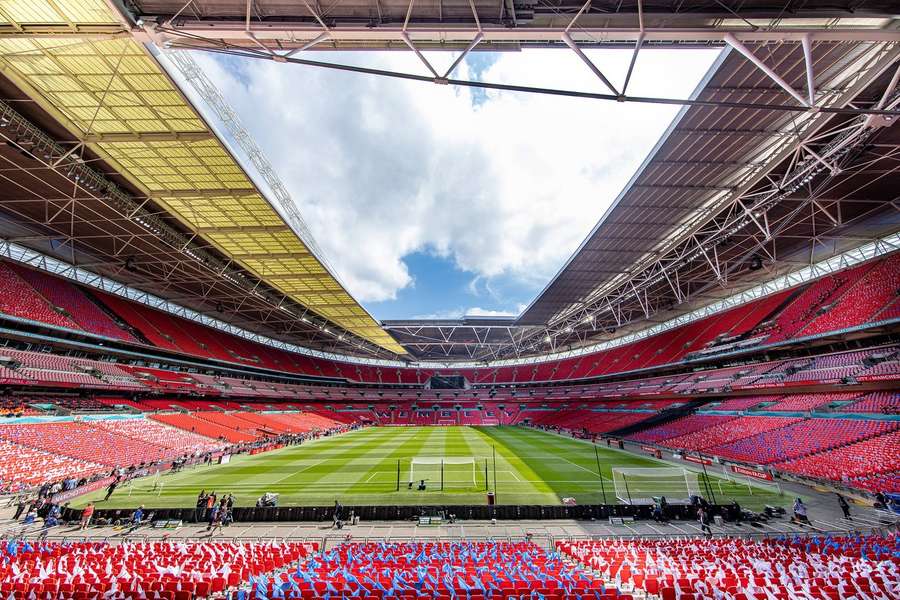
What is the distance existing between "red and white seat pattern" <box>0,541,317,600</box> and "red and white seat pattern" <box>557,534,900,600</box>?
8.78 m

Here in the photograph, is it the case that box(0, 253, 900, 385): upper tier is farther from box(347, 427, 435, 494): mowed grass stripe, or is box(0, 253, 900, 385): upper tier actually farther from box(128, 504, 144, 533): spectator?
box(347, 427, 435, 494): mowed grass stripe

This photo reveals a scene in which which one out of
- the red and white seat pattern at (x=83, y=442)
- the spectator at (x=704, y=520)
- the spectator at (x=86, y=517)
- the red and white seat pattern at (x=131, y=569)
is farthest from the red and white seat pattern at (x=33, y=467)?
the spectator at (x=704, y=520)

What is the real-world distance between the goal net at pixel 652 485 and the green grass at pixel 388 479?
15.3 inches

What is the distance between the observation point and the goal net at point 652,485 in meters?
18.2

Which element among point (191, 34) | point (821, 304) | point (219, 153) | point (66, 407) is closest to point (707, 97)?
point (191, 34)

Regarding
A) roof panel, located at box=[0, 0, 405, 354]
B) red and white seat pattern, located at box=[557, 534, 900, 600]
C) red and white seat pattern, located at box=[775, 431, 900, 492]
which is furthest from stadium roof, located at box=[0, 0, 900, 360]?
red and white seat pattern, located at box=[775, 431, 900, 492]

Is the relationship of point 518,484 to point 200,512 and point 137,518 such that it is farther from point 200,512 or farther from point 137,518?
point 137,518

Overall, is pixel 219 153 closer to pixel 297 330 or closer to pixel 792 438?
pixel 792 438

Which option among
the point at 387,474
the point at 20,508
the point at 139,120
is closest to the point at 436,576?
the point at 387,474

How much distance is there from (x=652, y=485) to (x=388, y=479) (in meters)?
15.6

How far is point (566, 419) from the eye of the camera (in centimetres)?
5406

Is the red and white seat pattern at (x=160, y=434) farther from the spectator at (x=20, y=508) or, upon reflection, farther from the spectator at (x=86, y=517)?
the spectator at (x=86, y=517)

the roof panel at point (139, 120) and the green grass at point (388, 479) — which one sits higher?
the roof panel at point (139, 120)

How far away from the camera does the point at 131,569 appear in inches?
337
